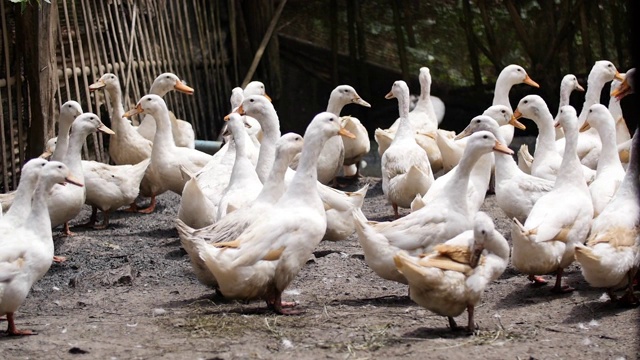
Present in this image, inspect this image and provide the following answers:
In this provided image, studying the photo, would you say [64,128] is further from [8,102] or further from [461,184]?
[461,184]

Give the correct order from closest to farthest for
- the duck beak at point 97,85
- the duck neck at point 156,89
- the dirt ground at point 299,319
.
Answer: the dirt ground at point 299,319, the duck beak at point 97,85, the duck neck at point 156,89

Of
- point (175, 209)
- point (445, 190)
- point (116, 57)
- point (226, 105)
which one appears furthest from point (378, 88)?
point (445, 190)

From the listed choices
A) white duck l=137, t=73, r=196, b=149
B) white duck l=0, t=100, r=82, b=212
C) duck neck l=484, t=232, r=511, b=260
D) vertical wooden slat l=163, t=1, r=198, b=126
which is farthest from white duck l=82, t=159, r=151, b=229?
duck neck l=484, t=232, r=511, b=260

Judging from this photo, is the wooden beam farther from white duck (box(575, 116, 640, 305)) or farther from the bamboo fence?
white duck (box(575, 116, 640, 305))

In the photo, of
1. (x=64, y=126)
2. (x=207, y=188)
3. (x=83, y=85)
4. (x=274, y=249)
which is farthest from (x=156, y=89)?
(x=274, y=249)

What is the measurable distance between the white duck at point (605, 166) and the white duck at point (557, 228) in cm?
44

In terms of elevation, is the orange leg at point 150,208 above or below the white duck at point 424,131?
below

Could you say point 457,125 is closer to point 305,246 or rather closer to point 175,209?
point 175,209

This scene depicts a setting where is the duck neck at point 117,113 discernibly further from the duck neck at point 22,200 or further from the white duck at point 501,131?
the duck neck at point 22,200

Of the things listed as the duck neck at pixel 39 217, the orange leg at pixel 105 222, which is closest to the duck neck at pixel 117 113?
the orange leg at pixel 105 222

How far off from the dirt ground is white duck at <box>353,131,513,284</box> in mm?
337

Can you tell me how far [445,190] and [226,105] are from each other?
7.47 meters

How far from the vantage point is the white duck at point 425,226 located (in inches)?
247

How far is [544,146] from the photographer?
8.71m
